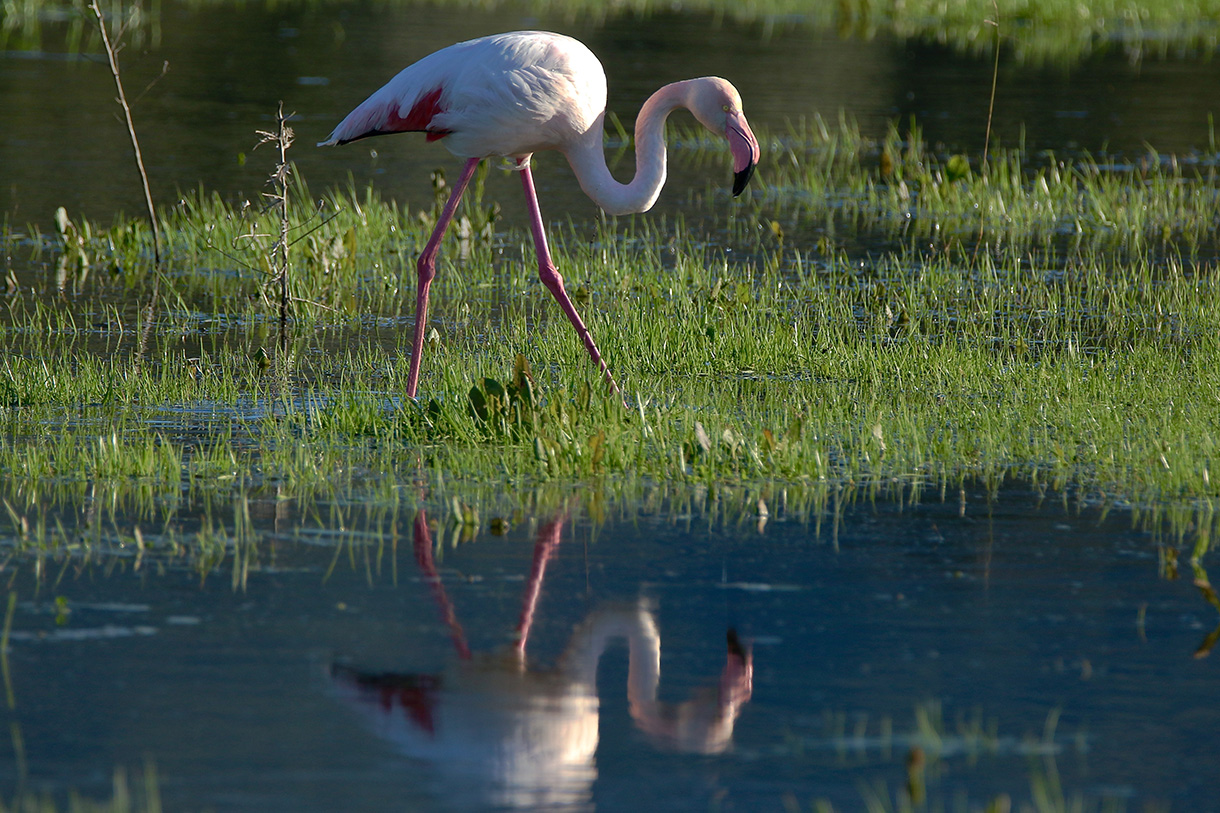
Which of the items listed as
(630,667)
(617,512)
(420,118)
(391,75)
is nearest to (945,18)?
(391,75)

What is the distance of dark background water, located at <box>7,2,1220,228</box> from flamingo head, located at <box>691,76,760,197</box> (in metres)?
4.00

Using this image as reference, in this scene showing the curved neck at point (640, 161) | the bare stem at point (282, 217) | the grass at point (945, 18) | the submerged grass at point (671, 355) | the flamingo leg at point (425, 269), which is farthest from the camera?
the grass at point (945, 18)

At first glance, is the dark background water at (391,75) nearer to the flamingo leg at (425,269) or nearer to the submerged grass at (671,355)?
the submerged grass at (671,355)

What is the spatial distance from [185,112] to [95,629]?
46.7 ft

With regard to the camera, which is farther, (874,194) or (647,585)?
(874,194)

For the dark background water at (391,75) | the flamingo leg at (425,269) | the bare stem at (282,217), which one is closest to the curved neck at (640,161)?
the flamingo leg at (425,269)

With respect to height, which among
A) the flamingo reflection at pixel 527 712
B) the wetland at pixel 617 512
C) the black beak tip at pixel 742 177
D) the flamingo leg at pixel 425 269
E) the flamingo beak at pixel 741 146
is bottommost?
the flamingo reflection at pixel 527 712

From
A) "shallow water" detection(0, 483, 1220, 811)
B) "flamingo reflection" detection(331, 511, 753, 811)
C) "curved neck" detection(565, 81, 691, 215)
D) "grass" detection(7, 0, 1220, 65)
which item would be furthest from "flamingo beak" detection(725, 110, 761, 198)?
"grass" detection(7, 0, 1220, 65)

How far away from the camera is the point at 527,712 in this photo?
3920 mm

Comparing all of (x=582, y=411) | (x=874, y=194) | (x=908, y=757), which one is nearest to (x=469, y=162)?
(x=582, y=411)

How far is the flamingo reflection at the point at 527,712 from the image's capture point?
3.57m

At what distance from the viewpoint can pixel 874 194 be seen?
45.3ft

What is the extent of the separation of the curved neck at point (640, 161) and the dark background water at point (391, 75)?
145 inches

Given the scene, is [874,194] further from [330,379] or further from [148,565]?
[148,565]
